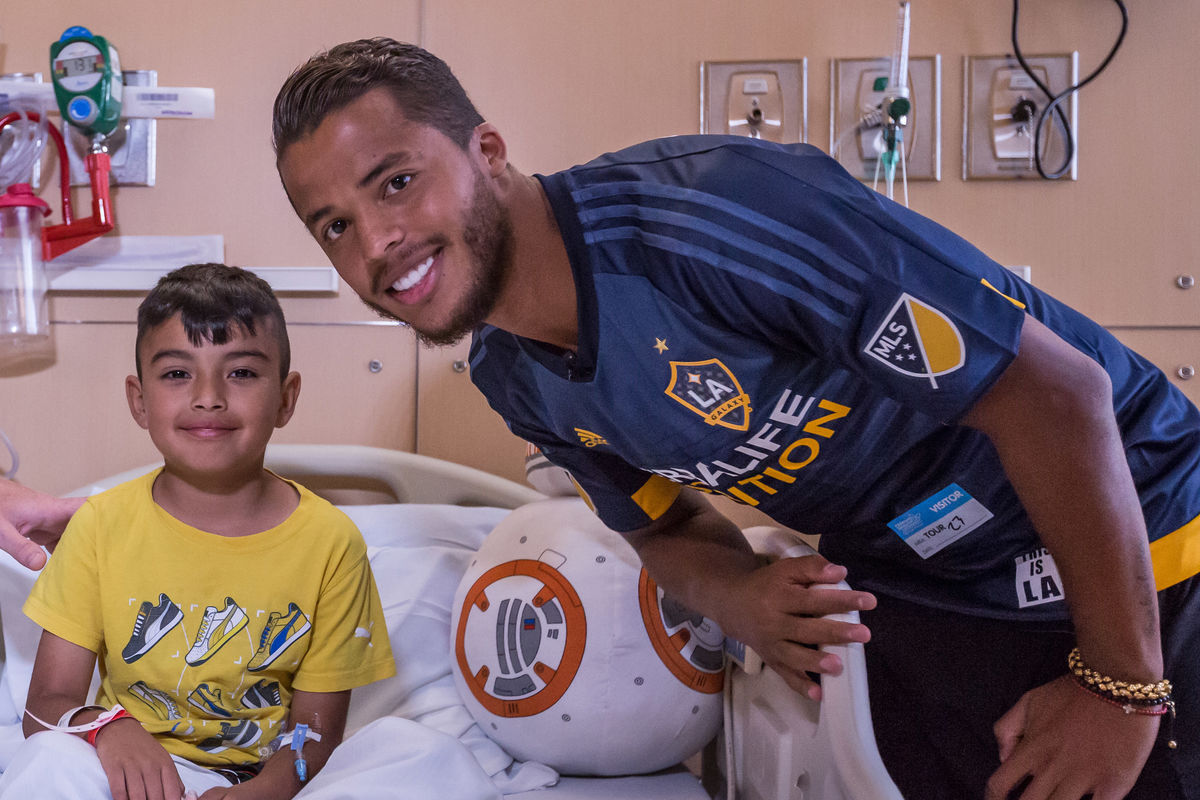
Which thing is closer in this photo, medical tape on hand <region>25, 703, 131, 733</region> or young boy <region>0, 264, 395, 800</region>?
medical tape on hand <region>25, 703, 131, 733</region>

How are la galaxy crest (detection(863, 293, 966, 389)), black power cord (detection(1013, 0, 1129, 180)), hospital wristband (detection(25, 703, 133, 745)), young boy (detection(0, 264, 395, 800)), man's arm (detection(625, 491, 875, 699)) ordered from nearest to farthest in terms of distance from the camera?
la galaxy crest (detection(863, 293, 966, 389)), man's arm (detection(625, 491, 875, 699)), hospital wristband (detection(25, 703, 133, 745)), young boy (detection(0, 264, 395, 800)), black power cord (detection(1013, 0, 1129, 180))

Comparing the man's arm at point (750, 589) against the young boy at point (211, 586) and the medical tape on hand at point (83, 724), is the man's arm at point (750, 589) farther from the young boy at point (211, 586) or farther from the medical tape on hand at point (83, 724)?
the medical tape on hand at point (83, 724)

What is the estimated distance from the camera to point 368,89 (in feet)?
3.25

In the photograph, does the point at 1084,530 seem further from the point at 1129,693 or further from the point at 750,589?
the point at 750,589

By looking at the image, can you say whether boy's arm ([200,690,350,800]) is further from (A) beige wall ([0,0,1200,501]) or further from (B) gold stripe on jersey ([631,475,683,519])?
(A) beige wall ([0,0,1200,501])

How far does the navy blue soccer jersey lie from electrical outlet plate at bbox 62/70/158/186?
52.1 inches

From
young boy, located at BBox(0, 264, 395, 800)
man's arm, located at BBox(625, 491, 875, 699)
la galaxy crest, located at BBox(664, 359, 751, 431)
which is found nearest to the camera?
la galaxy crest, located at BBox(664, 359, 751, 431)

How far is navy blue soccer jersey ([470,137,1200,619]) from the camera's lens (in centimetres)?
83

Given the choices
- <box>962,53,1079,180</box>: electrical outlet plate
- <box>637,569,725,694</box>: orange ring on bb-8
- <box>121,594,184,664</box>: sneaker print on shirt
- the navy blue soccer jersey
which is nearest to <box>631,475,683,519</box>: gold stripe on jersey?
the navy blue soccer jersey

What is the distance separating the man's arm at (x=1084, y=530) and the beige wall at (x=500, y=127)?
1283 mm

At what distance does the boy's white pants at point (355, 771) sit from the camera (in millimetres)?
1084

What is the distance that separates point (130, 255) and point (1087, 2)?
219 cm

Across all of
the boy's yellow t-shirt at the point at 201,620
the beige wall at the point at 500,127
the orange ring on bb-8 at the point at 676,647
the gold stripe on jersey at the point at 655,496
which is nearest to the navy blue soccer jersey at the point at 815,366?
the gold stripe on jersey at the point at 655,496

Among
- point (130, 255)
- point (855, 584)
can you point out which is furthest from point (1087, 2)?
point (130, 255)
